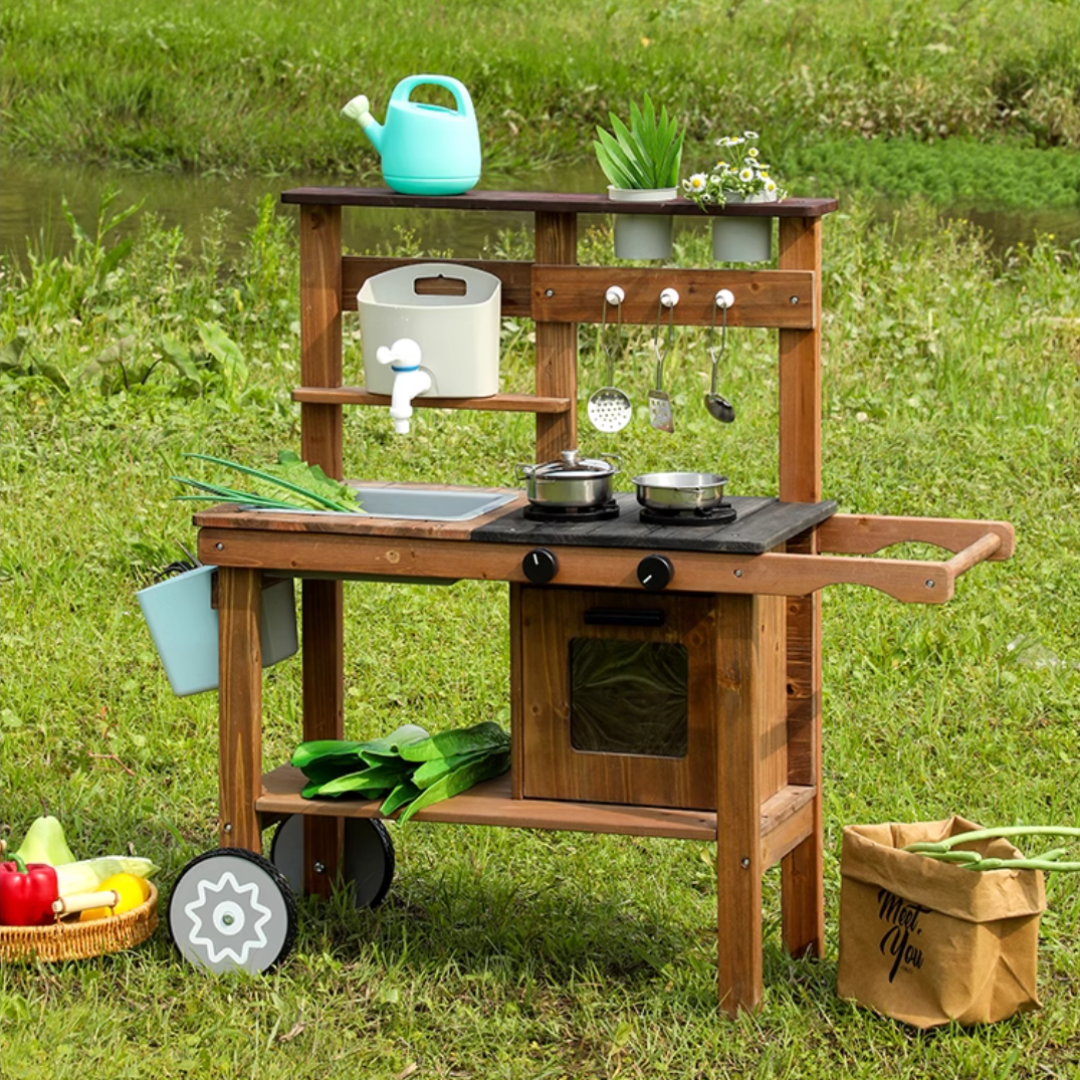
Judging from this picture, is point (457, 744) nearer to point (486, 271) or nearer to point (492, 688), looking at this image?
point (486, 271)

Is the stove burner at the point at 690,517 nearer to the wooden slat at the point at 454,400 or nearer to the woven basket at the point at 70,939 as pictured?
the wooden slat at the point at 454,400

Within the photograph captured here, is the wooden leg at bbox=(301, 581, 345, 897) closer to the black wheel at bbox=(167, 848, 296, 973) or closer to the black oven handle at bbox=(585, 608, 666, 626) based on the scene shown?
the black wheel at bbox=(167, 848, 296, 973)

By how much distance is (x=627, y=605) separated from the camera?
13.1 ft

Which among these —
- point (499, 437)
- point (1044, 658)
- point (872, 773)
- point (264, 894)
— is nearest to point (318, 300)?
point (264, 894)

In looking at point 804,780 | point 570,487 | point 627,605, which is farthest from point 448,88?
point 804,780

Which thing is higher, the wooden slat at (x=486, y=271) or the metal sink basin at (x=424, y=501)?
the wooden slat at (x=486, y=271)

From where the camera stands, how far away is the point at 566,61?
773 inches

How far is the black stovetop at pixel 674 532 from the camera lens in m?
3.78

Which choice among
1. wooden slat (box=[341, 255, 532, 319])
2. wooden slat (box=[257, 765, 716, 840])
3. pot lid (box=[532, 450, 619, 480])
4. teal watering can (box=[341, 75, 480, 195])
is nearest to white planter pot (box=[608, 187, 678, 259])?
wooden slat (box=[341, 255, 532, 319])

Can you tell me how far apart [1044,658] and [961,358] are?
3.15 metres

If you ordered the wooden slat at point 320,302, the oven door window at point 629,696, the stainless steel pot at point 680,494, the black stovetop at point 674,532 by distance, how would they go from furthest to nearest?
the wooden slat at point 320,302 → the oven door window at point 629,696 → the stainless steel pot at point 680,494 → the black stovetop at point 674,532

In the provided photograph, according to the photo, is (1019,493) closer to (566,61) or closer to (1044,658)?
(1044,658)

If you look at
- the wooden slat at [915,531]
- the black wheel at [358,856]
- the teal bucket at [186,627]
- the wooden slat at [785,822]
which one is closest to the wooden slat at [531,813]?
the wooden slat at [785,822]

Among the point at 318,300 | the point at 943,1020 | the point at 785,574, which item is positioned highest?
the point at 318,300
